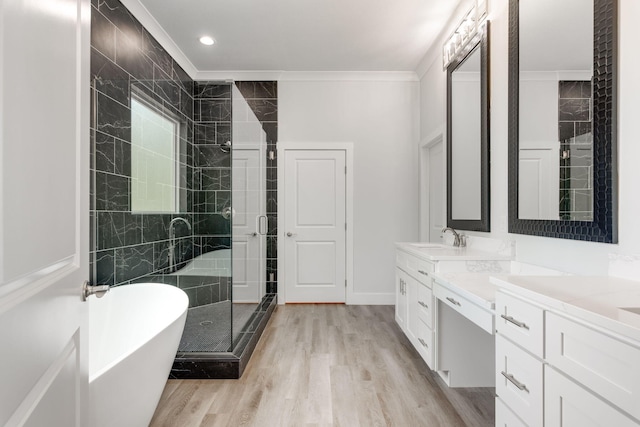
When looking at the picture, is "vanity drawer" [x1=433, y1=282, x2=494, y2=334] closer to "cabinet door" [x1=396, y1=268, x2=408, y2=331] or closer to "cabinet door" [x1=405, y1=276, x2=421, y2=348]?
"cabinet door" [x1=405, y1=276, x2=421, y2=348]

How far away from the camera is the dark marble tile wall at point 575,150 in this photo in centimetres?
147

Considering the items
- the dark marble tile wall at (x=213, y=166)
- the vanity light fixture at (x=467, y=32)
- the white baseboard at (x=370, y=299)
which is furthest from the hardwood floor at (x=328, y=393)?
the vanity light fixture at (x=467, y=32)

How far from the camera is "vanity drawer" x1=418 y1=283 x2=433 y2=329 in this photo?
2.20m

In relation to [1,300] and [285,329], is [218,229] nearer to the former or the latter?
[285,329]

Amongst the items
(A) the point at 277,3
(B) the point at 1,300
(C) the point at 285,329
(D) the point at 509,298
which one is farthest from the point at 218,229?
(B) the point at 1,300

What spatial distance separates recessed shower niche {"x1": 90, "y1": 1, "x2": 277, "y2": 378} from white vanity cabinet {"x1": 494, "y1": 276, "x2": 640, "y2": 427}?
5.67ft

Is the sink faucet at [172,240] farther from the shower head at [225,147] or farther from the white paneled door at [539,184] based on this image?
the white paneled door at [539,184]

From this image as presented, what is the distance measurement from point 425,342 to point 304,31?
2864 millimetres

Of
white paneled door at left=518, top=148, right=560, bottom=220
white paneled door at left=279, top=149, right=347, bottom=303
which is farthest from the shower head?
white paneled door at left=518, top=148, right=560, bottom=220

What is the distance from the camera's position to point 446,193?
320 cm

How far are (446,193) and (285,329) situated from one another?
2.01 meters

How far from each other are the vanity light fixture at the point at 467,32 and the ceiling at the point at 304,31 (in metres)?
0.27

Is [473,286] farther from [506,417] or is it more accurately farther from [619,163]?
[619,163]

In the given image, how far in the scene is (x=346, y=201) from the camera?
13.7 ft
